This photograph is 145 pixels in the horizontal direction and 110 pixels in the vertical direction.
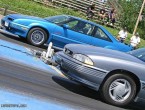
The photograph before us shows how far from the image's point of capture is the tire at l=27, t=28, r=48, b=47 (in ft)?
53.7

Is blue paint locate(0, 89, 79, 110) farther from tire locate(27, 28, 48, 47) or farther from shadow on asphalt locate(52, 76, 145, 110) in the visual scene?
tire locate(27, 28, 48, 47)

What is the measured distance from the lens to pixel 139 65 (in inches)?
364

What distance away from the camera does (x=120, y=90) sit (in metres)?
9.20

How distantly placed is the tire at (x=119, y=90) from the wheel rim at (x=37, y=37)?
7.61 m

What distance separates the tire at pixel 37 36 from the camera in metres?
16.4

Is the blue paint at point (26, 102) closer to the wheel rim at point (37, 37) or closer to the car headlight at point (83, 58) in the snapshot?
the car headlight at point (83, 58)

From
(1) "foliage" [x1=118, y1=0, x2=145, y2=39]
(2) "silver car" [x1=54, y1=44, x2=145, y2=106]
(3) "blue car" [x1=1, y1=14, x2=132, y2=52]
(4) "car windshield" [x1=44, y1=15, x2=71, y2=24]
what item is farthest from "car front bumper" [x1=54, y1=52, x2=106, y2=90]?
(1) "foliage" [x1=118, y1=0, x2=145, y2=39]

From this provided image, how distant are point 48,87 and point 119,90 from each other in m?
1.43

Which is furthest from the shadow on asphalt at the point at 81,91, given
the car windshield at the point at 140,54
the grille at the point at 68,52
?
the car windshield at the point at 140,54

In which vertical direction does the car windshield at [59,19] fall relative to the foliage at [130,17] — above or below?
above

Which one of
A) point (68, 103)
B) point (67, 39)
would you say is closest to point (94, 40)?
point (67, 39)

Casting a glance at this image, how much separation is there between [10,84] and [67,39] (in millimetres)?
8434

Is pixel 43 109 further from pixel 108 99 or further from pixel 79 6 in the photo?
pixel 79 6

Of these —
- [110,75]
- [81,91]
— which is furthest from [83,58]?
[81,91]
